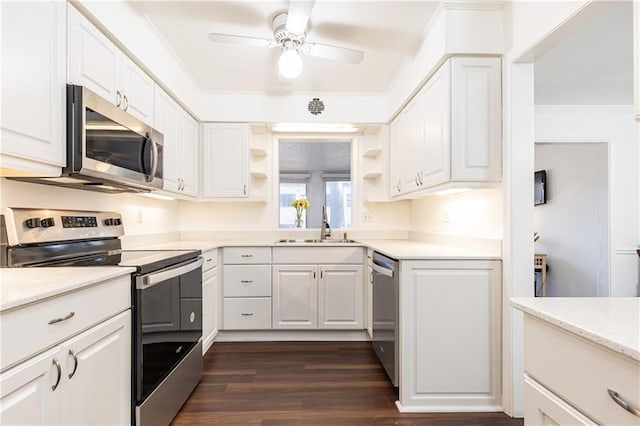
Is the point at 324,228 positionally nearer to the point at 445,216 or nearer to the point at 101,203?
the point at 445,216

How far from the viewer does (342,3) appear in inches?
78.8

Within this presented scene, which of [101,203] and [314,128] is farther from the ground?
[314,128]

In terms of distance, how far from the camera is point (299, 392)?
7.27ft

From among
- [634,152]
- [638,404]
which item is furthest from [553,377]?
[634,152]

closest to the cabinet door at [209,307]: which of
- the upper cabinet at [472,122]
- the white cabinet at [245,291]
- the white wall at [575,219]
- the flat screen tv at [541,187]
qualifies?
the white cabinet at [245,291]

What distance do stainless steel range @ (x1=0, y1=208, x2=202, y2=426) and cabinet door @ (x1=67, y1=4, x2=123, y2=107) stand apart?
670 mm

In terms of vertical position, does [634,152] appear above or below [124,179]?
above

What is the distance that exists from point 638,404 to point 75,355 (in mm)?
1516

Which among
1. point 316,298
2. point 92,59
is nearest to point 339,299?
point 316,298

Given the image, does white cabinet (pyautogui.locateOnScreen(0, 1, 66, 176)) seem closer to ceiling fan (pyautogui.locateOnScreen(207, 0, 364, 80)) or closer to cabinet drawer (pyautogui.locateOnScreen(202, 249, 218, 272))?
ceiling fan (pyautogui.locateOnScreen(207, 0, 364, 80))

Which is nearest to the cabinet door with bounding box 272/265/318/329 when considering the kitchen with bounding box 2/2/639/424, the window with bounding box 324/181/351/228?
the kitchen with bounding box 2/2/639/424

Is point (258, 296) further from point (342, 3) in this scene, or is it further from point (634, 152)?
point (634, 152)

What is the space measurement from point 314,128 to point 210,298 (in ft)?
6.42

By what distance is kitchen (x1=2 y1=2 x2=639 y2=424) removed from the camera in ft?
5.80
